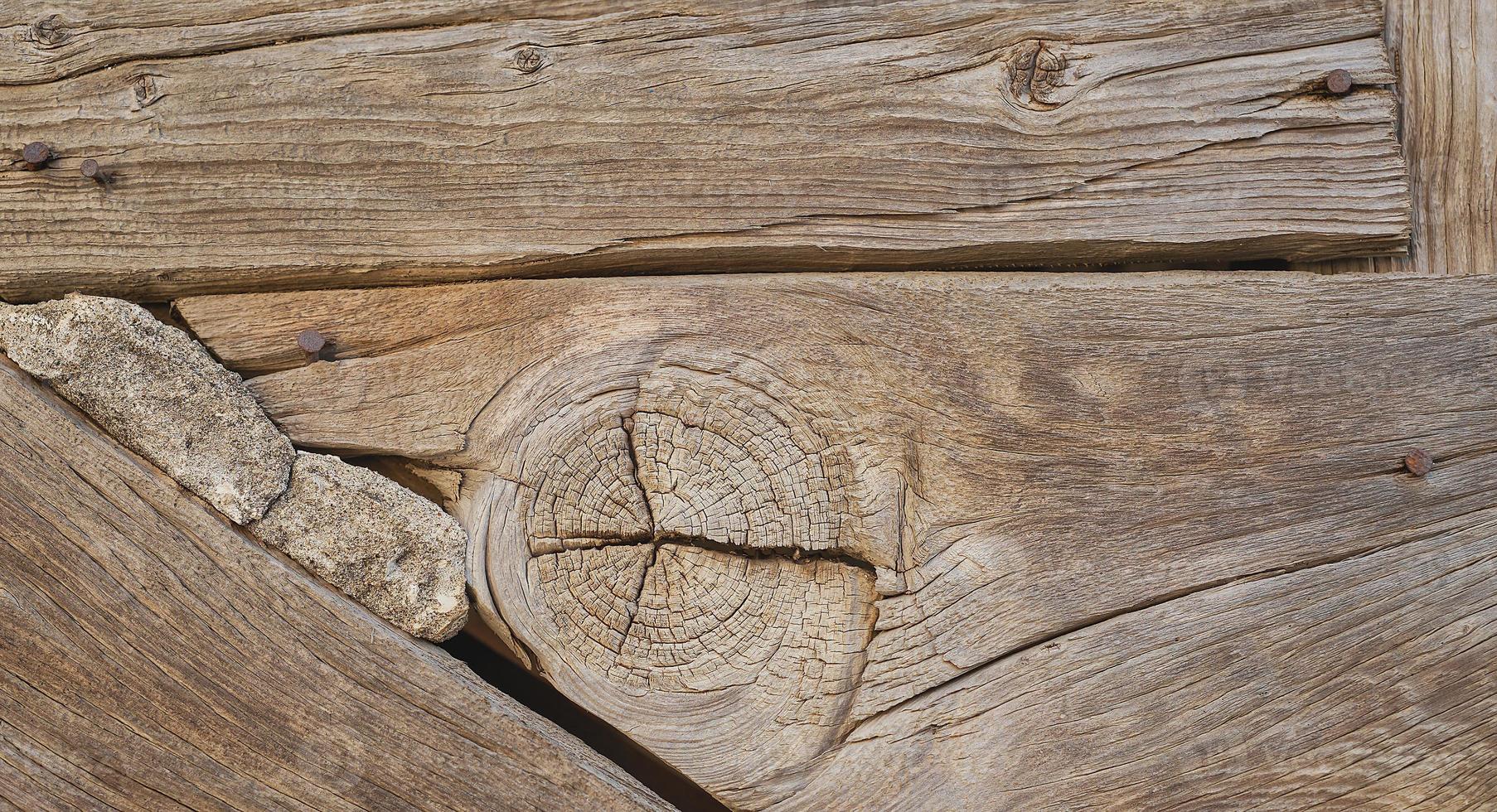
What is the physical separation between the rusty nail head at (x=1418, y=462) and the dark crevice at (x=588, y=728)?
1401 mm

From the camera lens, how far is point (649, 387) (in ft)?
4.42

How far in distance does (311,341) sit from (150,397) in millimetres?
229

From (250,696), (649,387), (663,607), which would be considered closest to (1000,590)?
(663,607)

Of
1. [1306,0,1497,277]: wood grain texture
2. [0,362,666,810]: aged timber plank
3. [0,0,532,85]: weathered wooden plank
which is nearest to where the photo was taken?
[0,362,666,810]: aged timber plank

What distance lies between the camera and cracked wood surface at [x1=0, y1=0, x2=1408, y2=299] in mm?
1370

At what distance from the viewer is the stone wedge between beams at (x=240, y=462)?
129cm

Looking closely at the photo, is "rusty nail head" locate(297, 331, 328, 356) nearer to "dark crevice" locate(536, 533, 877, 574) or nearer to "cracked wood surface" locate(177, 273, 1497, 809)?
"cracked wood surface" locate(177, 273, 1497, 809)

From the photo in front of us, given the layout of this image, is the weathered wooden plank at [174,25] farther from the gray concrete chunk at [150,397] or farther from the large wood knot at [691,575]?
the large wood knot at [691,575]

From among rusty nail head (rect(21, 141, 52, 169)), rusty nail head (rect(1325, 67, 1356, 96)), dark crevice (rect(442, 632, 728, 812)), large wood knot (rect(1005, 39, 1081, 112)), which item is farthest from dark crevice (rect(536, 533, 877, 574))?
rusty nail head (rect(1325, 67, 1356, 96))

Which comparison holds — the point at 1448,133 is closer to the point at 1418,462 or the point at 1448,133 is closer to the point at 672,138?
the point at 1418,462

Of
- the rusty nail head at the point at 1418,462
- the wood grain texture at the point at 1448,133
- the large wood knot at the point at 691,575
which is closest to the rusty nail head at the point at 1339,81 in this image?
the wood grain texture at the point at 1448,133

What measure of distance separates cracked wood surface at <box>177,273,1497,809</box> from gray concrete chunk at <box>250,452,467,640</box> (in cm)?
6

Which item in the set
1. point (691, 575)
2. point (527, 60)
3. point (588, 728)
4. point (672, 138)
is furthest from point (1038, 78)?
point (588, 728)

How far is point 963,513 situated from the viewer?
1.35 m
